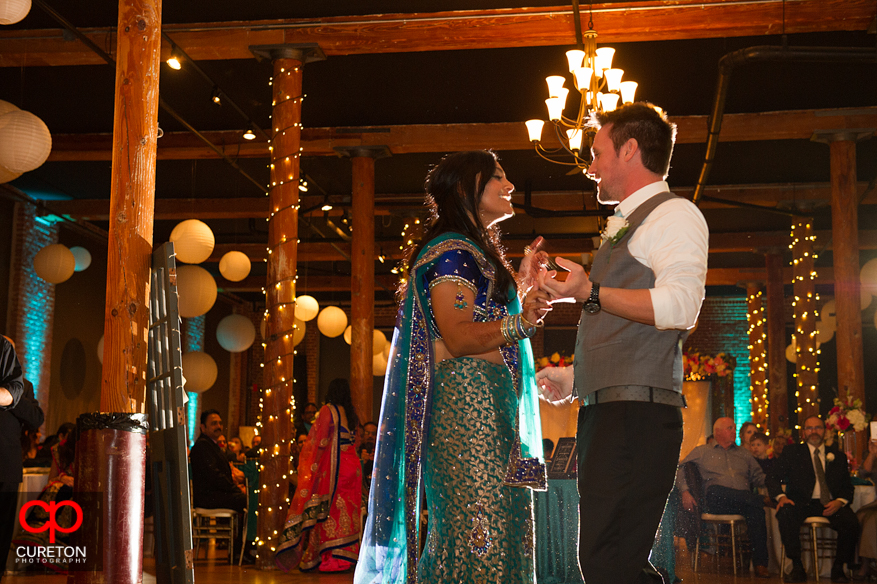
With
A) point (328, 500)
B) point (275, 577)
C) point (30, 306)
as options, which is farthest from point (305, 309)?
point (275, 577)

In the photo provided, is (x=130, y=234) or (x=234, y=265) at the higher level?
(x=234, y=265)

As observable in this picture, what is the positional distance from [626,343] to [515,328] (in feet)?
1.37

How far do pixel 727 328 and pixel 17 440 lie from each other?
18.1 metres

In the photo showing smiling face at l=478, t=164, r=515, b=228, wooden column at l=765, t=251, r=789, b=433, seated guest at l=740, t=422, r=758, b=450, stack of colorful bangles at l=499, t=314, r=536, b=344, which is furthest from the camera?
wooden column at l=765, t=251, r=789, b=433

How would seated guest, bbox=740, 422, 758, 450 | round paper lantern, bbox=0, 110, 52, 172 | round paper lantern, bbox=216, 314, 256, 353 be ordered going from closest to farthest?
round paper lantern, bbox=0, 110, 52, 172 → seated guest, bbox=740, 422, 758, 450 → round paper lantern, bbox=216, 314, 256, 353

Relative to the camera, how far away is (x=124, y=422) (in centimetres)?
369

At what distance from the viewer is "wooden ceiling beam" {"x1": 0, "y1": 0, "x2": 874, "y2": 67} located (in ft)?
24.0

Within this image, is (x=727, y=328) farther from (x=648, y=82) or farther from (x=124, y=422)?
(x=124, y=422)

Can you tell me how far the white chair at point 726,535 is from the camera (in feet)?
25.1

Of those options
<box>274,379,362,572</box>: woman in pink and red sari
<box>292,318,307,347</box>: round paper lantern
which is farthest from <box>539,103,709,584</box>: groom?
<box>292,318,307,347</box>: round paper lantern

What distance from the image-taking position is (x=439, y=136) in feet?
33.8

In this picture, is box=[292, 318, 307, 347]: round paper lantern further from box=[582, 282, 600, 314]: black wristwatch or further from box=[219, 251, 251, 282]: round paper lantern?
box=[582, 282, 600, 314]: black wristwatch

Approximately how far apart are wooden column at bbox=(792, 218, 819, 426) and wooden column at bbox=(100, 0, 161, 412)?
8.65m

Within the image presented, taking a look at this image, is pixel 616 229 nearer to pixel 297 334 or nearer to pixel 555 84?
pixel 555 84
